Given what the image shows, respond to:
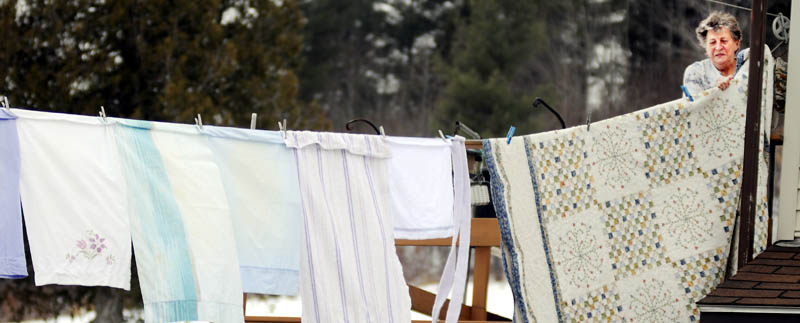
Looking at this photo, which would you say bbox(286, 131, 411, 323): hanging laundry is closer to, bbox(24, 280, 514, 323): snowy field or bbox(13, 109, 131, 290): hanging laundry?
bbox(13, 109, 131, 290): hanging laundry

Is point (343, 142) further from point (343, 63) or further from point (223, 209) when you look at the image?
point (343, 63)

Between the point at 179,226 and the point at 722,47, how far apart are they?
257 cm

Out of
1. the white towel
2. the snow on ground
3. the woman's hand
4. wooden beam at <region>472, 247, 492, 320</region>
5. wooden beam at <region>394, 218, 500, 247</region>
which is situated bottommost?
the snow on ground

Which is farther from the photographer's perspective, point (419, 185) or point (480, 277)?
point (480, 277)

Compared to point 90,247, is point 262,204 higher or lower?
higher

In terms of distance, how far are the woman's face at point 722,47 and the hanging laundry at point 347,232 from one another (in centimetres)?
163

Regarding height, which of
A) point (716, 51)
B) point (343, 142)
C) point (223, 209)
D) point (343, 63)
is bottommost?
point (223, 209)

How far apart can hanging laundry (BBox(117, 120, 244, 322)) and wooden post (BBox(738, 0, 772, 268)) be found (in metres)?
2.05

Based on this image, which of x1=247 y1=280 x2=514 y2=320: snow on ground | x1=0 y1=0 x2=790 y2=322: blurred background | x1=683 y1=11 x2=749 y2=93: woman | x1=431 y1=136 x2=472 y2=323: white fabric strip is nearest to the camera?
x1=431 y1=136 x2=472 y2=323: white fabric strip

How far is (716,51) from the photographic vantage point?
432 centimetres

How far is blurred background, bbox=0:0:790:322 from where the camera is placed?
366 inches

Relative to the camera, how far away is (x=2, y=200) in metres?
3.21

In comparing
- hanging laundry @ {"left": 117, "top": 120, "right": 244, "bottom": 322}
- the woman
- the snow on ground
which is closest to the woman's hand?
the woman

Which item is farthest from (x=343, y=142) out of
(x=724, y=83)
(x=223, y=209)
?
(x=724, y=83)
